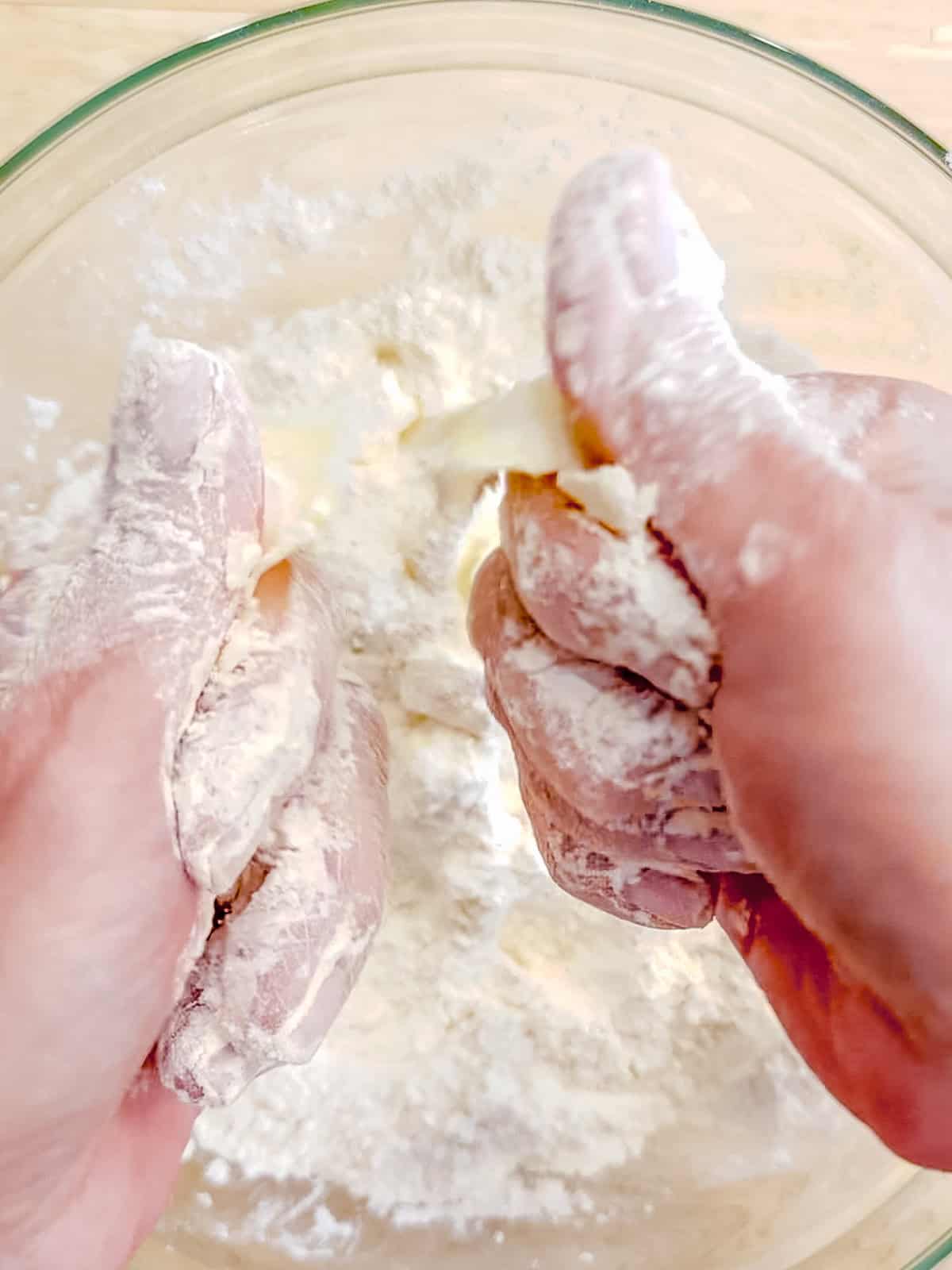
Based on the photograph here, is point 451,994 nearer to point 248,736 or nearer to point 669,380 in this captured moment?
point 248,736

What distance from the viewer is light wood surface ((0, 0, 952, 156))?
0.76m

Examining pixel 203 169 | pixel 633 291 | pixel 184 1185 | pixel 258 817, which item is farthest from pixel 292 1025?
pixel 203 169

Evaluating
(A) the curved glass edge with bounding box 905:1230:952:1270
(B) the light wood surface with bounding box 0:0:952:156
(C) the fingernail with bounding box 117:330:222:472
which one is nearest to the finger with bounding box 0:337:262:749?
(C) the fingernail with bounding box 117:330:222:472

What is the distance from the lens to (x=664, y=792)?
0.46 m

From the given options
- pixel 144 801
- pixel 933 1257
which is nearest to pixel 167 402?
pixel 144 801

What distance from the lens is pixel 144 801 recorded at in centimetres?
46

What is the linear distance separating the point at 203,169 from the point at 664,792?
533 mm

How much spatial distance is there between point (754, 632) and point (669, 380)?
4.0 inches

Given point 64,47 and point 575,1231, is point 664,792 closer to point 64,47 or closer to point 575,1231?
point 575,1231

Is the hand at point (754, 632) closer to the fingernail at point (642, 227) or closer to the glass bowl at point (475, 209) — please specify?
the fingernail at point (642, 227)

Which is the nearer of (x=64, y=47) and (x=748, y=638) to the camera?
(x=748, y=638)

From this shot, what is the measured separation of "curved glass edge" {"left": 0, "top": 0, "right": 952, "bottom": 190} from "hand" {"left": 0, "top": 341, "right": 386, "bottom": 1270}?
29cm

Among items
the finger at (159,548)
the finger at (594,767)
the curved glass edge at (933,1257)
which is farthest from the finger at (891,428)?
the curved glass edge at (933,1257)

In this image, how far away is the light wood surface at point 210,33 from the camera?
76 cm
